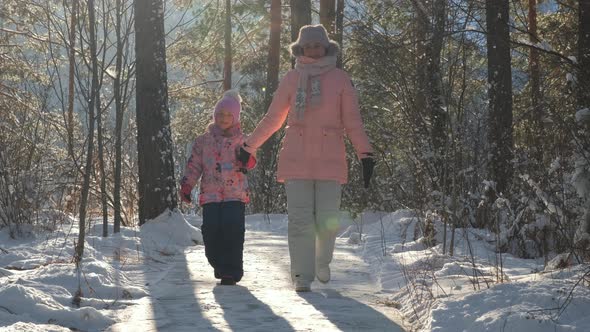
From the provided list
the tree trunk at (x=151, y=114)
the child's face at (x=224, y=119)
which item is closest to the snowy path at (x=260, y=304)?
the child's face at (x=224, y=119)

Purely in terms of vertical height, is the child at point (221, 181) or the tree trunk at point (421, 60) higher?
the tree trunk at point (421, 60)

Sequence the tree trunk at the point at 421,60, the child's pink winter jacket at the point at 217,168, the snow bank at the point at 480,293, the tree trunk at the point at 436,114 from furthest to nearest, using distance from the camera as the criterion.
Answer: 1. the tree trunk at the point at 436,114
2. the tree trunk at the point at 421,60
3. the child's pink winter jacket at the point at 217,168
4. the snow bank at the point at 480,293

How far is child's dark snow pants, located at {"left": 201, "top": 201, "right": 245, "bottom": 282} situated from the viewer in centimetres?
594

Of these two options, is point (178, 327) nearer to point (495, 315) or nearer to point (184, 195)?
point (495, 315)

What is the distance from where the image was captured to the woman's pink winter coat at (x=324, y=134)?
541 centimetres

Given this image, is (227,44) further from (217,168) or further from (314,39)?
(314,39)

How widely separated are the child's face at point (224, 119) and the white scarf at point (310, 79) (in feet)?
2.98

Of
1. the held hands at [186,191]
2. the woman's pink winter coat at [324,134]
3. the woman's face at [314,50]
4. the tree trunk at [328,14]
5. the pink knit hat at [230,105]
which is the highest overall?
the tree trunk at [328,14]

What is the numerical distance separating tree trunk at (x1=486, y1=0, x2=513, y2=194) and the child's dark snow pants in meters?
3.48

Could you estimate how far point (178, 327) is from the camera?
390 centimetres

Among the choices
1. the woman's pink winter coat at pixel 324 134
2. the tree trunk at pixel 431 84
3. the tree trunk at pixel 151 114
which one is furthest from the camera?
the tree trunk at pixel 151 114

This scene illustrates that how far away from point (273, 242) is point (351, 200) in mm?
4659

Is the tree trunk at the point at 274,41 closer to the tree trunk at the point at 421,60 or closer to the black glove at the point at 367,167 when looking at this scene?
the tree trunk at the point at 421,60

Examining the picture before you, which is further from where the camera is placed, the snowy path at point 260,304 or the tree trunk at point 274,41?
the tree trunk at point 274,41
